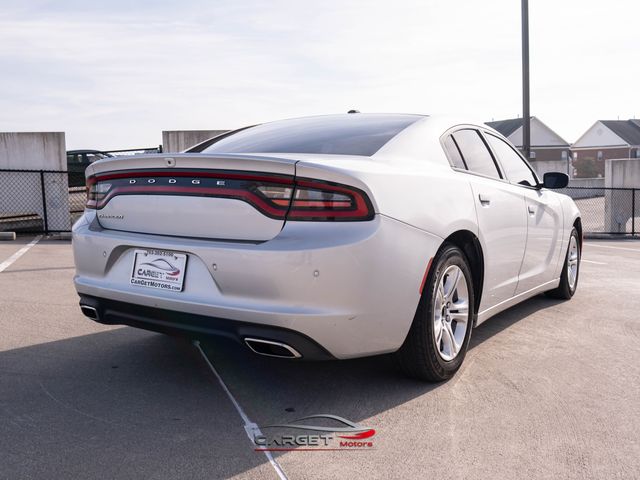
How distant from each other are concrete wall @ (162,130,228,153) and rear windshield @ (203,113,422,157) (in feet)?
32.2

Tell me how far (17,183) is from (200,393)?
11335mm

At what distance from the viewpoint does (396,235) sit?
10.5 ft

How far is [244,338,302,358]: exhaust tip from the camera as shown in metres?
3.05

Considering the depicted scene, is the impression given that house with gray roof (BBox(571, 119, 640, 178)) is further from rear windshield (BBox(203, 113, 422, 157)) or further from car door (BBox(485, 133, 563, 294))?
rear windshield (BBox(203, 113, 422, 157))

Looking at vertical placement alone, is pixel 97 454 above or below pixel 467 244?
below

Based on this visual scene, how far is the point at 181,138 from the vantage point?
14227 millimetres

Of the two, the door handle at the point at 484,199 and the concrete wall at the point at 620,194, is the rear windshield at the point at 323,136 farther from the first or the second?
the concrete wall at the point at 620,194

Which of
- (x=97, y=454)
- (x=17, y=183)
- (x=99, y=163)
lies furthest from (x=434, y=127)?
(x=17, y=183)

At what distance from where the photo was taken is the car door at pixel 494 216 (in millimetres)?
4157

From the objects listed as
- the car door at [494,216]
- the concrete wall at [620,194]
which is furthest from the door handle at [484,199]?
the concrete wall at [620,194]

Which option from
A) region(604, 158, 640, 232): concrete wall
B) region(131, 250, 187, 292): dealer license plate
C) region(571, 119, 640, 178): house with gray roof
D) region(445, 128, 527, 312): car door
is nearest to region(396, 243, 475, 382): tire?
region(445, 128, 527, 312): car door

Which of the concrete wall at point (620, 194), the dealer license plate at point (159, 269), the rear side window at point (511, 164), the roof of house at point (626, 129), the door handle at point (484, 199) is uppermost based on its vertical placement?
the roof of house at point (626, 129)

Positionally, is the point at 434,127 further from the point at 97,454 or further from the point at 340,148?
the point at 97,454

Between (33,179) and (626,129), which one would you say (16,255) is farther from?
(626,129)
